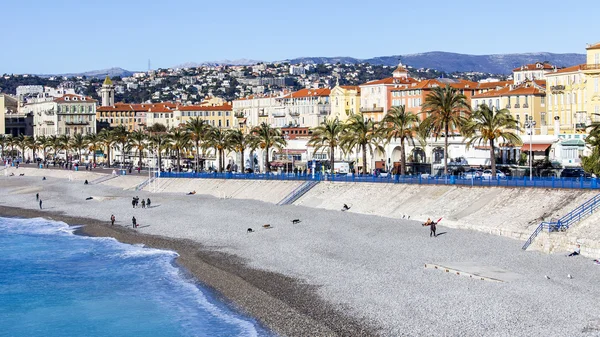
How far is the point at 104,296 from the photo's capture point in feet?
135

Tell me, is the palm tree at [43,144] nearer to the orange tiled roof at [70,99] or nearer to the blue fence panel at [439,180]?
the orange tiled roof at [70,99]

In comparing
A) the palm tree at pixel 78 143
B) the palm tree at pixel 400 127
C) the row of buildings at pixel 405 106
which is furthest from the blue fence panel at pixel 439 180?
the palm tree at pixel 78 143

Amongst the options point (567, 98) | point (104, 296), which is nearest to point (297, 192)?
point (567, 98)

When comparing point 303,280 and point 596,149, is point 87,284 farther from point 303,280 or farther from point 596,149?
point 596,149

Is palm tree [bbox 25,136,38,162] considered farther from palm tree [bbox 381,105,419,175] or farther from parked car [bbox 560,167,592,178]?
parked car [bbox 560,167,592,178]

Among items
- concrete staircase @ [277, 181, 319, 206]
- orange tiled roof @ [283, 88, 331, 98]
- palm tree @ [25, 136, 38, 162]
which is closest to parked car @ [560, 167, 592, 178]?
concrete staircase @ [277, 181, 319, 206]

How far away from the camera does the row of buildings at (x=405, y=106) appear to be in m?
78.6

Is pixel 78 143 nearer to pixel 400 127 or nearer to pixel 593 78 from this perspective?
pixel 400 127

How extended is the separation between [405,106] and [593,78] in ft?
118

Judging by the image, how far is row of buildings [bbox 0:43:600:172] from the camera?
258 feet

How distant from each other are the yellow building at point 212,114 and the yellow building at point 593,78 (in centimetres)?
10008

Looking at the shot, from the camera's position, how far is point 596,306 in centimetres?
3127

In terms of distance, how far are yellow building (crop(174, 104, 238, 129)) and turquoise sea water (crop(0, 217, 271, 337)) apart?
117m

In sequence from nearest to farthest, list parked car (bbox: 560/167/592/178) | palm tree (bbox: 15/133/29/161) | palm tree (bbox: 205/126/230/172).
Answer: parked car (bbox: 560/167/592/178)
palm tree (bbox: 205/126/230/172)
palm tree (bbox: 15/133/29/161)
